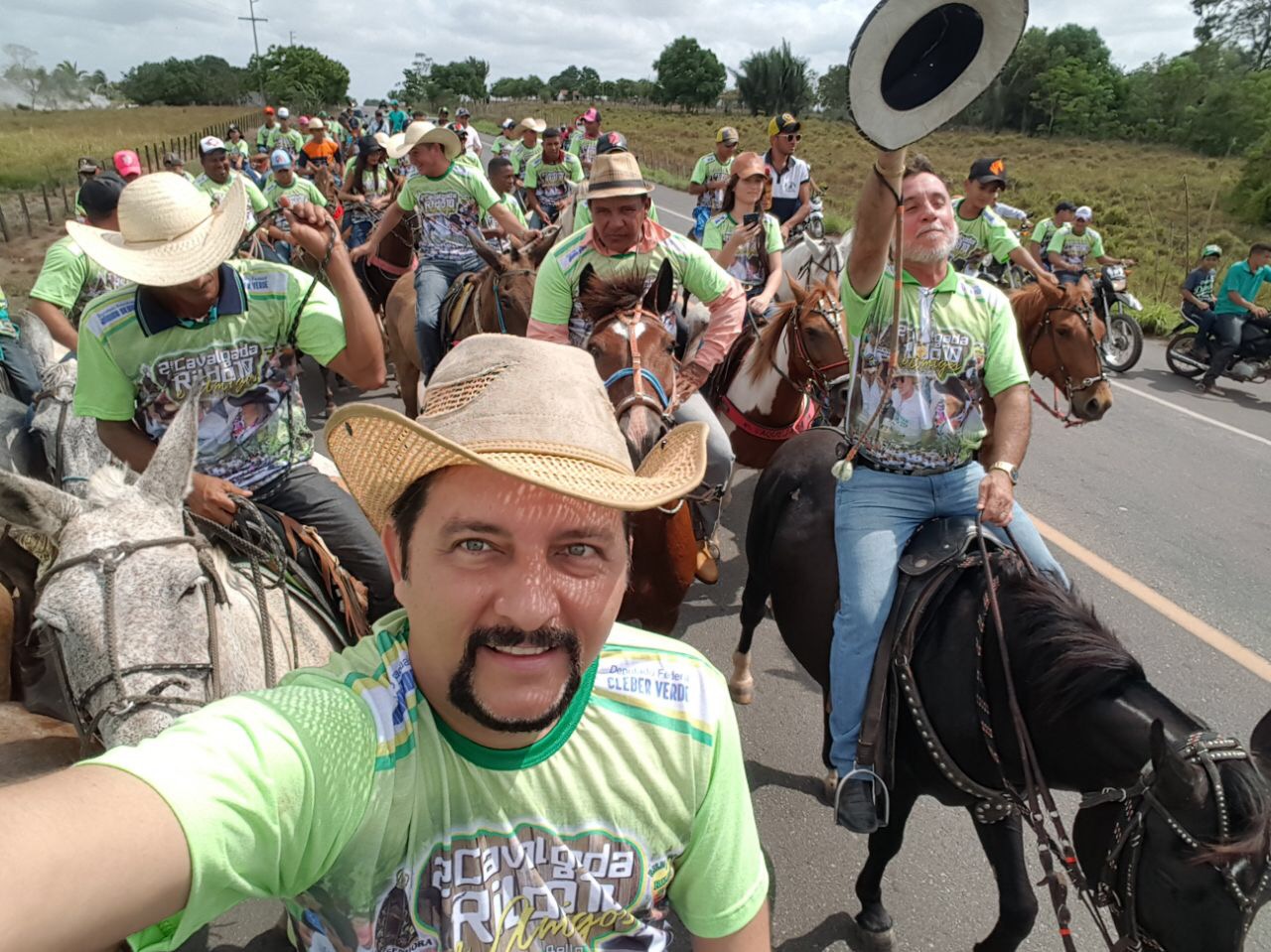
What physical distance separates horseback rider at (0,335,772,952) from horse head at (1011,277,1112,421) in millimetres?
5995

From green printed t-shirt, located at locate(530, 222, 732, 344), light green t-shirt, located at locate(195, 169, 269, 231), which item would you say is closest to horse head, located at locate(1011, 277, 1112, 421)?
green printed t-shirt, located at locate(530, 222, 732, 344)

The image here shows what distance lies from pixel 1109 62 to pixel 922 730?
90.8m

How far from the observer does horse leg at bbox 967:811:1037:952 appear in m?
2.52

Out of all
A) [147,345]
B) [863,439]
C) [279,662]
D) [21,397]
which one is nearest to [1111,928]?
[863,439]

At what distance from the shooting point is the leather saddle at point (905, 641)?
2.84m

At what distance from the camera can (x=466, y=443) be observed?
1.16 meters

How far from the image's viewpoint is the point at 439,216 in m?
7.77

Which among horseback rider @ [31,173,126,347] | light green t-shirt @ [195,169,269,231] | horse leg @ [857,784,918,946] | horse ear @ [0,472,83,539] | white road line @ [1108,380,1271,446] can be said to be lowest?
horse leg @ [857,784,918,946]

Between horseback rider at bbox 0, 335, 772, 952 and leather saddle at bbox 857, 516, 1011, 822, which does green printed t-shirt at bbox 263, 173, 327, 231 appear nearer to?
leather saddle at bbox 857, 516, 1011, 822

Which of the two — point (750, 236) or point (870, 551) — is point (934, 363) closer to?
point (870, 551)

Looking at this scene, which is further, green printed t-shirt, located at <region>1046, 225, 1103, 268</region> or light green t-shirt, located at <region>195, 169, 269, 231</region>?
green printed t-shirt, located at <region>1046, 225, 1103, 268</region>

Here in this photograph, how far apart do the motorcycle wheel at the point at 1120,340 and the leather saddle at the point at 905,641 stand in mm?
9983

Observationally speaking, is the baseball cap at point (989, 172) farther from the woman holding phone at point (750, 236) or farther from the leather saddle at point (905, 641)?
the leather saddle at point (905, 641)

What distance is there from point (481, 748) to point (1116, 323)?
12.9 m
